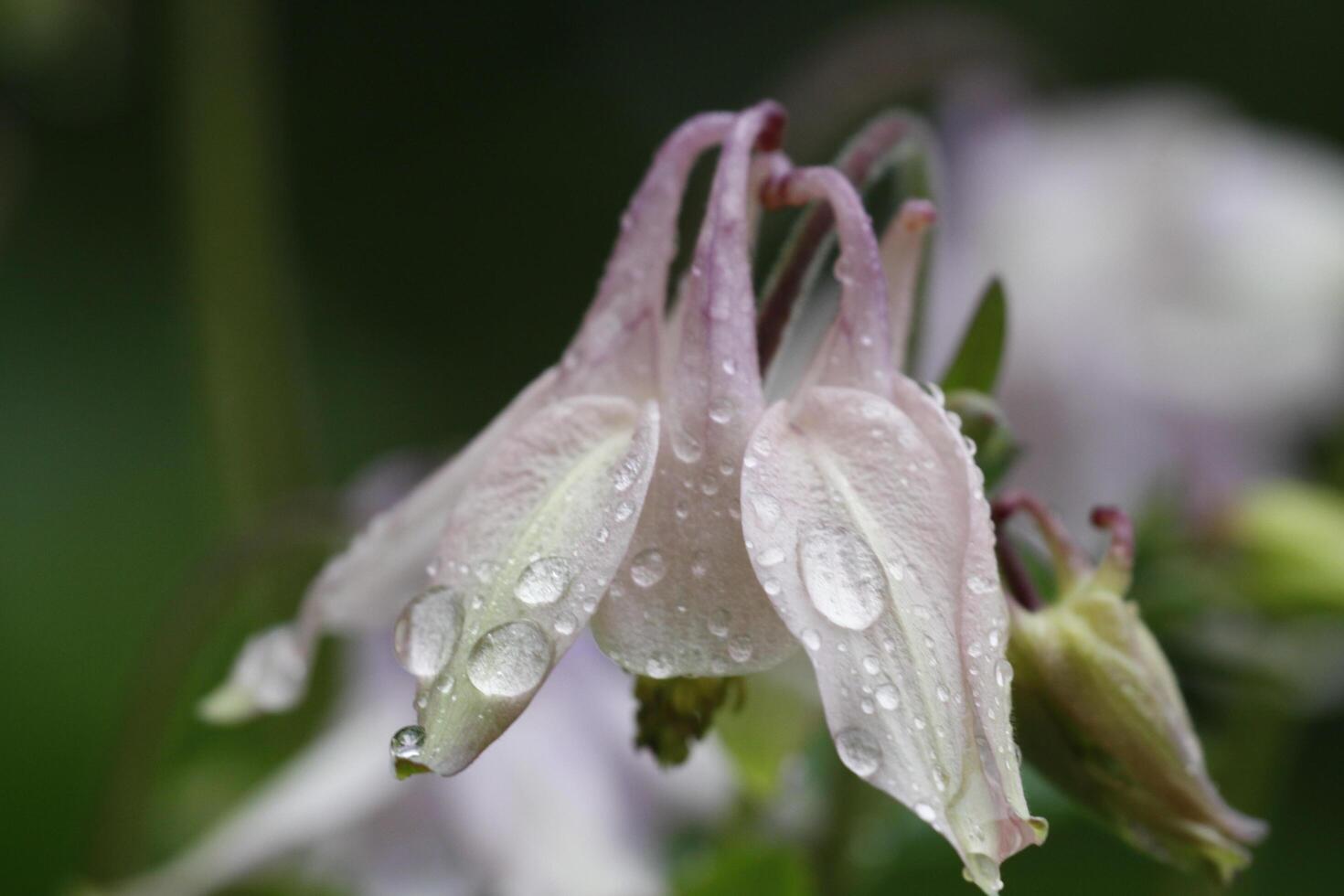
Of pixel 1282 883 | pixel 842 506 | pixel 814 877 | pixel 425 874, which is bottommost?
pixel 1282 883

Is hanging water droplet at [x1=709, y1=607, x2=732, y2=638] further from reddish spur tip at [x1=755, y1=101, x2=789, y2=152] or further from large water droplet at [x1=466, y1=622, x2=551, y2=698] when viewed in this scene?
reddish spur tip at [x1=755, y1=101, x2=789, y2=152]

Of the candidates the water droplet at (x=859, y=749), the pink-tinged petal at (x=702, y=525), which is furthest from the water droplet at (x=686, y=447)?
the water droplet at (x=859, y=749)

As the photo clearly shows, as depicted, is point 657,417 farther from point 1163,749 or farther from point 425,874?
point 425,874

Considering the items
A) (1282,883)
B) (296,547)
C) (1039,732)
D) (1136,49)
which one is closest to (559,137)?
(1136,49)

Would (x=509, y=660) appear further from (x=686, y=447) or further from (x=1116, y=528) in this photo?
(x=1116, y=528)

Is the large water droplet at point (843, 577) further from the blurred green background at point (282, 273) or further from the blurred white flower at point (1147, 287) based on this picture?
the blurred white flower at point (1147, 287)

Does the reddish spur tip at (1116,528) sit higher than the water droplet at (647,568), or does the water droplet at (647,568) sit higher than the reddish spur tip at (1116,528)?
the water droplet at (647,568)

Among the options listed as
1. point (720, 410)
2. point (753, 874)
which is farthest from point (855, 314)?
point (753, 874)
